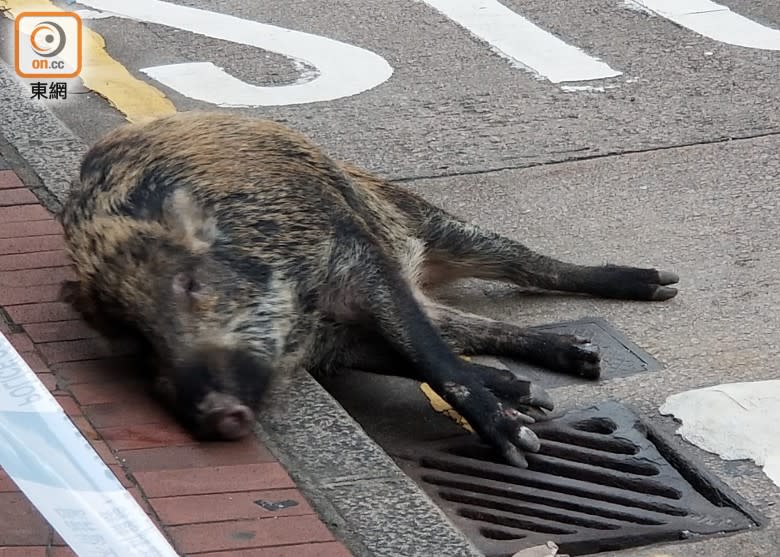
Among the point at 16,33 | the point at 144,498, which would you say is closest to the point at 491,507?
the point at 144,498

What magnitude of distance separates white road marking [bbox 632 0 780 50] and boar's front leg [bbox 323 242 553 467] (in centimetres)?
400

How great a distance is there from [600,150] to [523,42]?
5.55 feet

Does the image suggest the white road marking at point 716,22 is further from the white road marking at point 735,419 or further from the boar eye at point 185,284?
the boar eye at point 185,284

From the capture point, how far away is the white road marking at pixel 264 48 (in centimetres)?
731

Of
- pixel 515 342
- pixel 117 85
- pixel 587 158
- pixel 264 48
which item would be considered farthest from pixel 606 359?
pixel 264 48

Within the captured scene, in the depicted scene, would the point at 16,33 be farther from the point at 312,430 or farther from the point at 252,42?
the point at 312,430

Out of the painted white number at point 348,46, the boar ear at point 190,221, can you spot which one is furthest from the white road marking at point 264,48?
the boar ear at point 190,221

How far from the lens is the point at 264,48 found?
805 cm

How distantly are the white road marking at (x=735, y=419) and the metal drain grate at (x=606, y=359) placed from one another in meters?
0.26

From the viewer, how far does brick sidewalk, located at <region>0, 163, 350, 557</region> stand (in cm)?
343

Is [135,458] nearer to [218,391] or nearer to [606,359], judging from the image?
[218,391]

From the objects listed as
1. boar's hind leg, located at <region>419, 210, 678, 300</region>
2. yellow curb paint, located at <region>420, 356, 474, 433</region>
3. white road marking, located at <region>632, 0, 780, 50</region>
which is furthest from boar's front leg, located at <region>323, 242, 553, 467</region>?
white road marking, located at <region>632, 0, 780, 50</region>

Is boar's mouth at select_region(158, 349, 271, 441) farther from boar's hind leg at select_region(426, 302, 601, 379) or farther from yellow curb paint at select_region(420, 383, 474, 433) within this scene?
boar's hind leg at select_region(426, 302, 601, 379)

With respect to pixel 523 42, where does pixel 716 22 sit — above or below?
above
